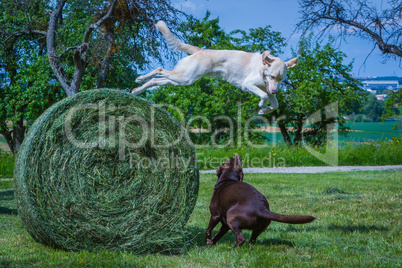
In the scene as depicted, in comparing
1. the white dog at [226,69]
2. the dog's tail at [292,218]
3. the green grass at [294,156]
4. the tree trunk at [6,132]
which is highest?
the white dog at [226,69]

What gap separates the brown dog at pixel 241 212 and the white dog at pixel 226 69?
1.62 m

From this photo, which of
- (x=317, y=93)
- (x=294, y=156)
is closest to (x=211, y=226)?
(x=294, y=156)

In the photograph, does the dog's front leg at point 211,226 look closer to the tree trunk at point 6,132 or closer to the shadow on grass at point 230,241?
the shadow on grass at point 230,241

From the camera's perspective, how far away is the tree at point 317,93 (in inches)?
754

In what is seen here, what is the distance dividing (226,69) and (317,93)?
14107 millimetres

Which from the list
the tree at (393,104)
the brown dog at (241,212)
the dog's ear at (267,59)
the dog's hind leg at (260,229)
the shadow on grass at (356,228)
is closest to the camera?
the brown dog at (241,212)

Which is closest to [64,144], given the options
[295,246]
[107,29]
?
[295,246]

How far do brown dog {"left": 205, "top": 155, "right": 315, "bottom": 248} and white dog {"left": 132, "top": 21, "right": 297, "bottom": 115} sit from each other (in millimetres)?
1622

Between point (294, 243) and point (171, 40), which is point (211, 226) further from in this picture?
point (171, 40)

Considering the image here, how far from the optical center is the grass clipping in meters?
4.27

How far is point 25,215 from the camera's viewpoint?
4.33 metres

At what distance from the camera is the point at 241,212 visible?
434cm

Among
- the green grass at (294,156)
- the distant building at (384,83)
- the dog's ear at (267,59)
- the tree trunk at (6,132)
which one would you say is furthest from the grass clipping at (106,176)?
the tree trunk at (6,132)

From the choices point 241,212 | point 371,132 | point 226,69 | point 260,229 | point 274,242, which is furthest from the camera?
point 371,132
